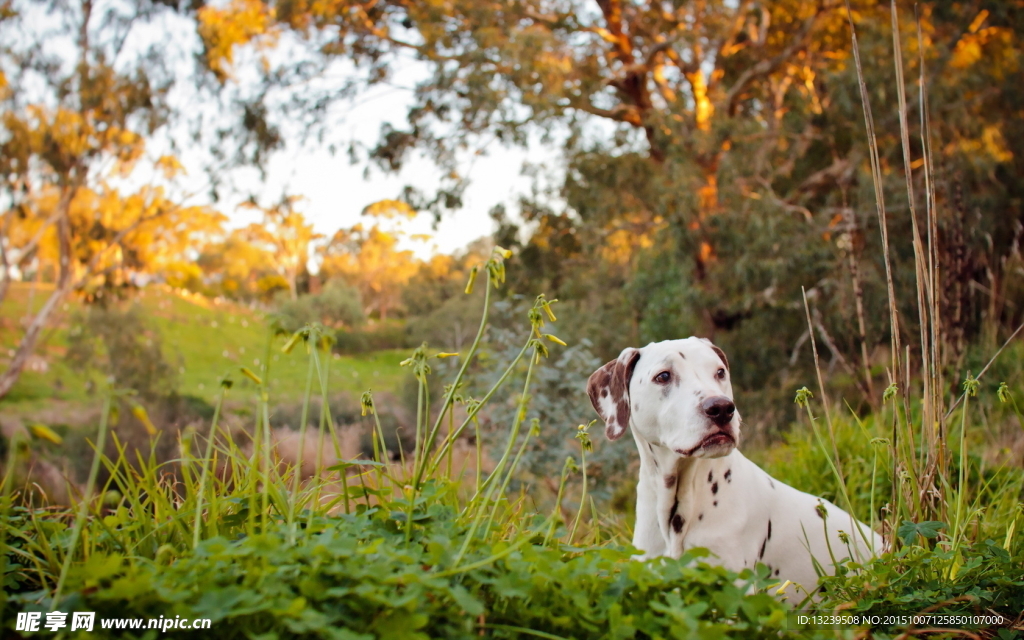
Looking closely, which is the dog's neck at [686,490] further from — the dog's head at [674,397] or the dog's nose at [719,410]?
the dog's nose at [719,410]

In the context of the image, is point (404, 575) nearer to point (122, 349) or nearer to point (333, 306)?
point (122, 349)

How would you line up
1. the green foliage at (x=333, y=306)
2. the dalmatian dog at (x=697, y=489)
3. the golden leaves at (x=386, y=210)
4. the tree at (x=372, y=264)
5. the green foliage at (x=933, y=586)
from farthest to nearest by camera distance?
1. the tree at (x=372, y=264)
2. the green foliage at (x=333, y=306)
3. the golden leaves at (x=386, y=210)
4. the dalmatian dog at (x=697, y=489)
5. the green foliage at (x=933, y=586)

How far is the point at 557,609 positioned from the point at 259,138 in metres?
14.4

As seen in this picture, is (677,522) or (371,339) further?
(371,339)

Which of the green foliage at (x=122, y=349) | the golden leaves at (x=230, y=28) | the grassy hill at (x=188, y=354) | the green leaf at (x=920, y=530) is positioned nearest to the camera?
the green leaf at (x=920, y=530)

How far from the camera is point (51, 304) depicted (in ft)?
53.8

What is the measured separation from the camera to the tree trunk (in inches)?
630

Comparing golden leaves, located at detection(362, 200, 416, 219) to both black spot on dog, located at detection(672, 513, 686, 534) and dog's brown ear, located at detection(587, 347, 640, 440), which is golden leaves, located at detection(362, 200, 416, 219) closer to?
dog's brown ear, located at detection(587, 347, 640, 440)

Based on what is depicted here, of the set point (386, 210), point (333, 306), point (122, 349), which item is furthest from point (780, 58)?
point (333, 306)

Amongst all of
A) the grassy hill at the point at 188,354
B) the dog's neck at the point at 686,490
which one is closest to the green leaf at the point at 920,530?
the dog's neck at the point at 686,490

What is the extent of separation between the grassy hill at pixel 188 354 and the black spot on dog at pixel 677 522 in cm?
1317

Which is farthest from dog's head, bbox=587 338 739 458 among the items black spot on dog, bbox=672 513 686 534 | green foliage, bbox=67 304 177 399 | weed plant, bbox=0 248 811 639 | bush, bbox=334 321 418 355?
bush, bbox=334 321 418 355

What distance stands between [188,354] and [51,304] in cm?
507

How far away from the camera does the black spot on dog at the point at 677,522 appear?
196 centimetres
